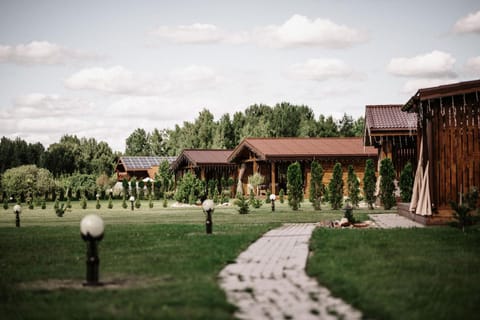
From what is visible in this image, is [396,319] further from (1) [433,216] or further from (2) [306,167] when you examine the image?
(2) [306,167]

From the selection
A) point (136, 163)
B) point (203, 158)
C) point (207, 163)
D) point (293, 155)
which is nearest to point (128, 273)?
point (293, 155)

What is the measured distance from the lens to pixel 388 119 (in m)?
28.1

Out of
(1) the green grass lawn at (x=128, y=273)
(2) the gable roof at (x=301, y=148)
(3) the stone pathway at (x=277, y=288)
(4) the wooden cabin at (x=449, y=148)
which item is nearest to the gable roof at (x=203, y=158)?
(2) the gable roof at (x=301, y=148)

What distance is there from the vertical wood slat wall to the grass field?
2.17m

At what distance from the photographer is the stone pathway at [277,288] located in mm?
5938

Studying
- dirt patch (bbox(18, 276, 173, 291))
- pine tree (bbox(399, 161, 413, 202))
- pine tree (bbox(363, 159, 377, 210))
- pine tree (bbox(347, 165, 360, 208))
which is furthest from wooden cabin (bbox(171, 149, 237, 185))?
dirt patch (bbox(18, 276, 173, 291))

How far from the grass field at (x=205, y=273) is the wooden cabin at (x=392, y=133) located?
47.3ft

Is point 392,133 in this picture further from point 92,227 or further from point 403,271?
point 92,227

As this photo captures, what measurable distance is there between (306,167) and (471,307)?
34344 mm

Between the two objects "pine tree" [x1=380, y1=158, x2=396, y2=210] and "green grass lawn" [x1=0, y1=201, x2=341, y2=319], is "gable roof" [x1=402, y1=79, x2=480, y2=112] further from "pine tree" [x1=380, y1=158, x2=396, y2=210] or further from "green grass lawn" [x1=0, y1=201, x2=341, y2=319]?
"pine tree" [x1=380, y1=158, x2=396, y2=210]

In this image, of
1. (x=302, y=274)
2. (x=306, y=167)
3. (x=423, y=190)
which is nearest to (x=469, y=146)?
(x=423, y=190)

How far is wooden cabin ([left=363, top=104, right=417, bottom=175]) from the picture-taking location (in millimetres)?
27391

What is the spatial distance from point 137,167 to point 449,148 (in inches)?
1883

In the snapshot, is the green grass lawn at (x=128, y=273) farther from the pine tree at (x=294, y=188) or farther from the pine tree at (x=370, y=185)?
the pine tree at (x=370, y=185)
